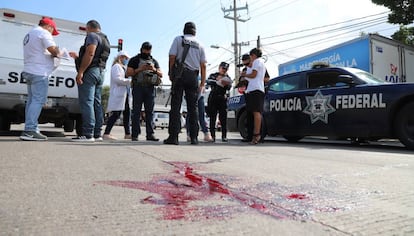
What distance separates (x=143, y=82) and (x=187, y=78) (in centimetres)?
92

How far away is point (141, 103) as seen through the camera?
6207 mm

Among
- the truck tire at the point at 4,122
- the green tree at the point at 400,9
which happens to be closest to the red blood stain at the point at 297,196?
the truck tire at the point at 4,122

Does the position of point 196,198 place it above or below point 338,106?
below

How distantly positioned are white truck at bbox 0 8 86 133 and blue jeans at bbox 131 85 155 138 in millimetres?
1509

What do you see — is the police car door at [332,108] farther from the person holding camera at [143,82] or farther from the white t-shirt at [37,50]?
the white t-shirt at [37,50]

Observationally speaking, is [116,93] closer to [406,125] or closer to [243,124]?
[243,124]

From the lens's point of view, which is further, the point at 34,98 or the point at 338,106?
the point at 338,106

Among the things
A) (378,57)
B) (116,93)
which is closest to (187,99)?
(116,93)

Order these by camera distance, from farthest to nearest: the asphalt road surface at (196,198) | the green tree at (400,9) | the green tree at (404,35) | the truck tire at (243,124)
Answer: the green tree at (404,35)
the green tree at (400,9)
the truck tire at (243,124)
the asphalt road surface at (196,198)

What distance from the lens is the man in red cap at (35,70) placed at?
201 inches

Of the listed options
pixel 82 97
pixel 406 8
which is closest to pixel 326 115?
pixel 82 97

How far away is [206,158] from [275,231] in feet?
7.50

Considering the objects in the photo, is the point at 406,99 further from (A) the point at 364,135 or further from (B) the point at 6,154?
(B) the point at 6,154

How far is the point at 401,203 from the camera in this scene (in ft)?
7.09
